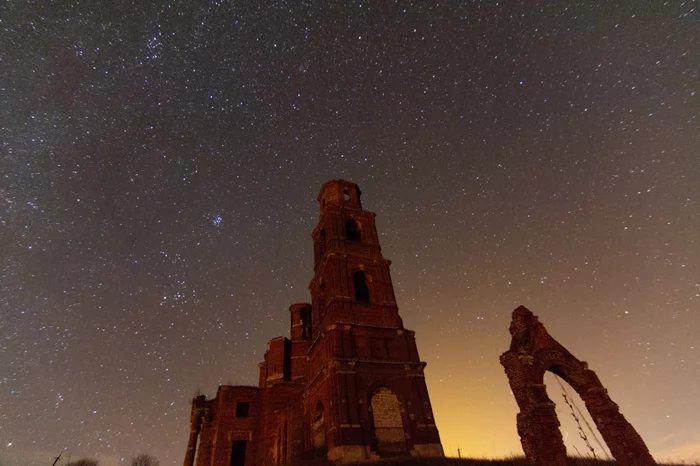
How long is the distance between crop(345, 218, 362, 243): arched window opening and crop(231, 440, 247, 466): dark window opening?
1719 cm

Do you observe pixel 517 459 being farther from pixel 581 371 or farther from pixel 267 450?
pixel 267 450

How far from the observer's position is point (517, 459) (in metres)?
16.7

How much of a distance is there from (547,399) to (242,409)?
78.3 ft

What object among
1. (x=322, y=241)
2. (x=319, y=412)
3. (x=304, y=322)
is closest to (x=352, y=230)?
(x=322, y=241)

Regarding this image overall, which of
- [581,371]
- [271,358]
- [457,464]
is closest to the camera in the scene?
[581,371]

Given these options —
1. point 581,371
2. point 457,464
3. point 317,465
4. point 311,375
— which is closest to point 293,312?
point 311,375

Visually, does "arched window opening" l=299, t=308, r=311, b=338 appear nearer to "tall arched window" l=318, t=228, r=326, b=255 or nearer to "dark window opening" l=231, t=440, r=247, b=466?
"tall arched window" l=318, t=228, r=326, b=255

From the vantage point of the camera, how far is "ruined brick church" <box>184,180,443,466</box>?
65.7ft

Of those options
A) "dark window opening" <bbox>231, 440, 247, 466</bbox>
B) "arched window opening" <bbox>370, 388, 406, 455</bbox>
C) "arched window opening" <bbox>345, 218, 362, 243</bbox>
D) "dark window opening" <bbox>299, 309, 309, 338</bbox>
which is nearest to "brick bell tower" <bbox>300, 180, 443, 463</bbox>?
"arched window opening" <bbox>370, 388, 406, 455</bbox>

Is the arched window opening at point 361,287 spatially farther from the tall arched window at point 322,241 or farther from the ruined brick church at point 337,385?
the tall arched window at point 322,241

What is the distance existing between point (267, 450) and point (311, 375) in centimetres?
660

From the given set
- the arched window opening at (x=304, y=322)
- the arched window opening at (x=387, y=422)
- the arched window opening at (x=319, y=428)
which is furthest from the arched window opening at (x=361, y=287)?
the arched window opening at (x=304, y=322)

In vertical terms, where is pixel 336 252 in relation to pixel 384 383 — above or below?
above

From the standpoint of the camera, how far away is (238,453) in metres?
27.0
